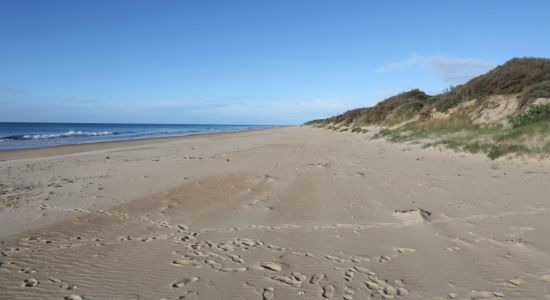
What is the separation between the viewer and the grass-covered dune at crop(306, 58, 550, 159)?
10.4 metres

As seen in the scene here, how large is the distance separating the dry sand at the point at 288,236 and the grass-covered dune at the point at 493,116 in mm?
1833

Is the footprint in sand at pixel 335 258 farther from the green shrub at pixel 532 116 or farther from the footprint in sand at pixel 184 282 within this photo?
the green shrub at pixel 532 116

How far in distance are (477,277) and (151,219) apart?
4312 mm

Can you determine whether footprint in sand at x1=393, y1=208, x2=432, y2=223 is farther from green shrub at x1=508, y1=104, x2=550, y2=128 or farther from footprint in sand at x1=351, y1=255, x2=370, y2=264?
green shrub at x1=508, y1=104, x2=550, y2=128

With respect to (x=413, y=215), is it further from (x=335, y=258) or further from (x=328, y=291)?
(x=328, y=291)

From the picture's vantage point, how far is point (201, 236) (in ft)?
16.1

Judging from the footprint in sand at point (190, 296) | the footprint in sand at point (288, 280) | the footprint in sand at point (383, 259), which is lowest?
the footprint in sand at point (190, 296)

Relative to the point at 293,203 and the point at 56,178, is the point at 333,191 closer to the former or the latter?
the point at 293,203

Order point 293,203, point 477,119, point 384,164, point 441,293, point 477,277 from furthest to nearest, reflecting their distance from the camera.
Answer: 1. point 477,119
2. point 384,164
3. point 293,203
4. point 477,277
5. point 441,293

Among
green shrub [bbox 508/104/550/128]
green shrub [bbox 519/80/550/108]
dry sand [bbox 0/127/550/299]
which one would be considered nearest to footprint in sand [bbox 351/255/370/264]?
dry sand [bbox 0/127/550/299]

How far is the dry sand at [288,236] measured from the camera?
3447mm

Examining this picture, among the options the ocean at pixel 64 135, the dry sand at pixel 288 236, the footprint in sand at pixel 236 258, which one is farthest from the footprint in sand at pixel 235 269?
the ocean at pixel 64 135

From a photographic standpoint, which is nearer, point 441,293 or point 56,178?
point 441,293

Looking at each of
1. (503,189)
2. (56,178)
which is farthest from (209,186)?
(503,189)
